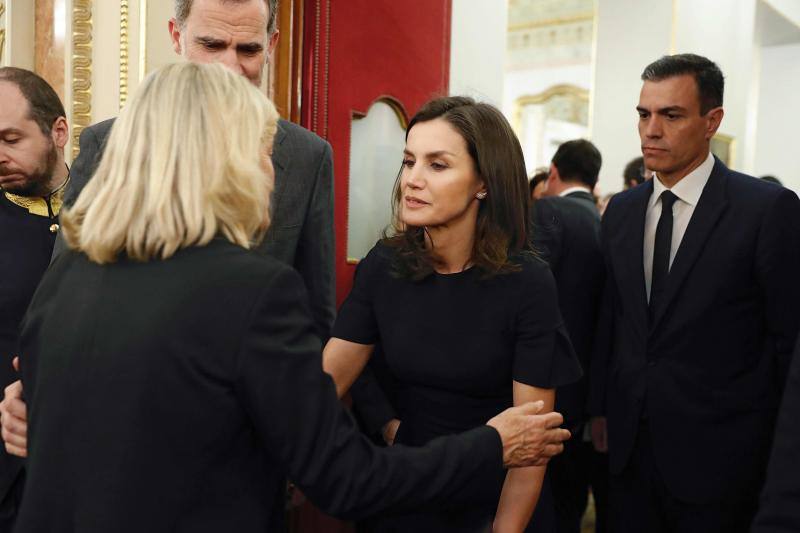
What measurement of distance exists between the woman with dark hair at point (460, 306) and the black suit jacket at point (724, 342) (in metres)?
0.61

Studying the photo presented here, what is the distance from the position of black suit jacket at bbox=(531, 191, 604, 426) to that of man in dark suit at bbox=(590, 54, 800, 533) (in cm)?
80

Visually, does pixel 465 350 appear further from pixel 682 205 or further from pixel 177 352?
pixel 682 205

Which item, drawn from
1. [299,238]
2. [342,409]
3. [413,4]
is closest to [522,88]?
[413,4]

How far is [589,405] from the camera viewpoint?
2.55m

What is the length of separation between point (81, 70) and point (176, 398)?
178 cm

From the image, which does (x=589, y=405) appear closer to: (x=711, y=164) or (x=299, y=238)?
(x=711, y=164)

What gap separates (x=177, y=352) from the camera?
1.01m

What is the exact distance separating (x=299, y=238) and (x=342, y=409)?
794mm

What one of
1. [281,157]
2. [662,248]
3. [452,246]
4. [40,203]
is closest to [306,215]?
[281,157]

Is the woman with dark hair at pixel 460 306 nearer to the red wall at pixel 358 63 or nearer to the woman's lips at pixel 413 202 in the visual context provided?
the woman's lips at pixel 413 202

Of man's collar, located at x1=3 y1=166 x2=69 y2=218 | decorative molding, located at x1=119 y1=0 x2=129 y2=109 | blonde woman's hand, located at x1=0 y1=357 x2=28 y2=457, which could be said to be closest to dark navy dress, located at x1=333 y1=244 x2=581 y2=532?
blonde woman's hand, located at x1=0 y1=357 x2=28 y2=457

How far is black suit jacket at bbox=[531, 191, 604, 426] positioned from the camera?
10.3 feet

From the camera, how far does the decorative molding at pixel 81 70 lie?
7.87 ft

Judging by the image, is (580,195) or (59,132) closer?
(59,132)
